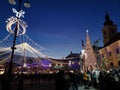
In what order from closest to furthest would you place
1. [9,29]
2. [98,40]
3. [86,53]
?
1. [9,29]
2. [86,53]
3. [98,40]

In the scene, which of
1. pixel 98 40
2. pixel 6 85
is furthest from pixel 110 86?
pixel 98 40

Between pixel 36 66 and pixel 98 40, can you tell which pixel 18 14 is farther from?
pixel 36 66

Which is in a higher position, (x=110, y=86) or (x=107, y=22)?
(x=107, y=22)

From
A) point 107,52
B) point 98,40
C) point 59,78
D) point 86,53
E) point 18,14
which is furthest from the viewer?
point 107,52

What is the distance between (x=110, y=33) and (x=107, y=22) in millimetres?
4621

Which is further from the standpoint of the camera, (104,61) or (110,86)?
(104,61)

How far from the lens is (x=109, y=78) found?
437 inches

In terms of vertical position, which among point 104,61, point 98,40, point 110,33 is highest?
point 110,33

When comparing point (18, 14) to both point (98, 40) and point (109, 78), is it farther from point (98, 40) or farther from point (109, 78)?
point (98, 40)

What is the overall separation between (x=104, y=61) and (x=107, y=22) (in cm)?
2332

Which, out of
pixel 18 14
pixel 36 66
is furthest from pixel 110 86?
pixel 36 66

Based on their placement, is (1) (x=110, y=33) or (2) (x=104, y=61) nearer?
(2) (x=104, y=61)

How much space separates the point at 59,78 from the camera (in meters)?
9.62

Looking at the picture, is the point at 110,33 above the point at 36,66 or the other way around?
above
